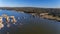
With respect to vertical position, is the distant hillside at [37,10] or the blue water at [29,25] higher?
the distant hillside at [37,10]

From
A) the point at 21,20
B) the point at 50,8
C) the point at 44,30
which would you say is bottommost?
the point at 44,30

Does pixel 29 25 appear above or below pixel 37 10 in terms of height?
below

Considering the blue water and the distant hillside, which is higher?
the distant hillside

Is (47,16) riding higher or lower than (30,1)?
lower

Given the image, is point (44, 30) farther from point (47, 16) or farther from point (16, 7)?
point (16, 7)

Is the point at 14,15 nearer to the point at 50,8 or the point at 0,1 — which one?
the point at 0,1

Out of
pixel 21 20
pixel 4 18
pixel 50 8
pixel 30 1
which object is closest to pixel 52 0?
pixel 50 8
